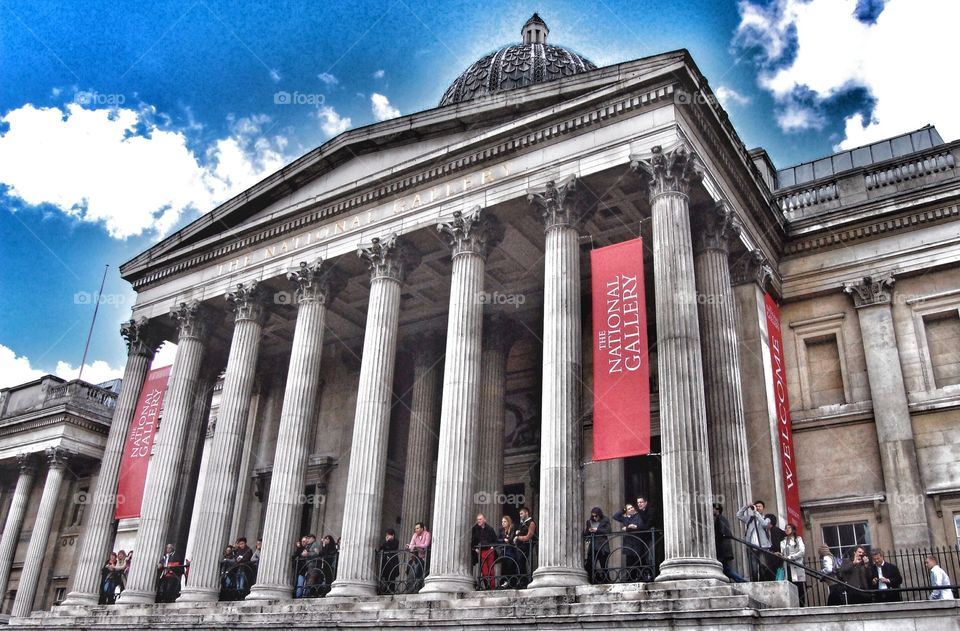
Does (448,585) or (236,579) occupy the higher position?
(236,579)

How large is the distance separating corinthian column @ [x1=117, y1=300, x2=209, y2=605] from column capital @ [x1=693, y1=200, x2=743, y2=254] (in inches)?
561

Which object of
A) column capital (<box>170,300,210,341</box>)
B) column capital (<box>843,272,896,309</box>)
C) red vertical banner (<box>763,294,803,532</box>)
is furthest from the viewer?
column capital (<box>170,300,210,341</box>)

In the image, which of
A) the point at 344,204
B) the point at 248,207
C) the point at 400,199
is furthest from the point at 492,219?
the point at 248,207

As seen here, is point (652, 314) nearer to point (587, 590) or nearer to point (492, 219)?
point (492, 219)

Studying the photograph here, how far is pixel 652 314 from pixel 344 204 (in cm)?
873

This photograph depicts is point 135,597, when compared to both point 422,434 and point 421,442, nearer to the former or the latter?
point 421,442

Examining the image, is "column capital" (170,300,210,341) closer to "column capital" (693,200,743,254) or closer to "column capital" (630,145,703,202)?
"column capital" (630,145,703,202)

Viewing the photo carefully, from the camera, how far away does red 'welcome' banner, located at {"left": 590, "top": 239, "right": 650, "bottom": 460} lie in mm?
14664

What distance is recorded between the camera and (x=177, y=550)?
24.2 m

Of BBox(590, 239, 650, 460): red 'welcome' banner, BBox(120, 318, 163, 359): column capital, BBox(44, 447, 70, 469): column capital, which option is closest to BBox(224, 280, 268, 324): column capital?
BBox(120, 318, 163, 359): column capital

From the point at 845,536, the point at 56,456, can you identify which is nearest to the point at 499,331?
the point at 845,536

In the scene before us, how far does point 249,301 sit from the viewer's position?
22.6 meters

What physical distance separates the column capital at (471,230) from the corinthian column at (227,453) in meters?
6.65

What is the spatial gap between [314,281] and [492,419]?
5.90 metres
